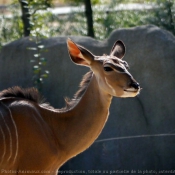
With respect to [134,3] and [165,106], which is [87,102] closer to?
[165,106]

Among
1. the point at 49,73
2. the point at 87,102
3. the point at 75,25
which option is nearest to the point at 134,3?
the point at 75,25

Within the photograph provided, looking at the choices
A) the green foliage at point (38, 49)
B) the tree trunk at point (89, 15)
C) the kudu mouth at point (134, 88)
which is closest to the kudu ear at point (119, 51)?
the kudu mouth at point (134, 88)

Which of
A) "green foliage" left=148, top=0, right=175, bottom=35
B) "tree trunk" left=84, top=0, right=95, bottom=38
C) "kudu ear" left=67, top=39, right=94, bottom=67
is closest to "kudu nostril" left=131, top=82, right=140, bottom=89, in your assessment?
"kudu ear" left=67, top=39, right=94, bottom=67

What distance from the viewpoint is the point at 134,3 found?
12023mm

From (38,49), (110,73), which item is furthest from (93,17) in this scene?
(110,73)

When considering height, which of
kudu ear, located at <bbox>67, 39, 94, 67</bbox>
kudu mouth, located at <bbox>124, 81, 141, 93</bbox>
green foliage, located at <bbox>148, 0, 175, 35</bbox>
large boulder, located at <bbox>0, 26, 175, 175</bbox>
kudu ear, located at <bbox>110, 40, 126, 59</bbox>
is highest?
kudu ear, located at <bbox>67, 39, 94, 67</bbox>

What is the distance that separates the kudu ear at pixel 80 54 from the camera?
5.17m

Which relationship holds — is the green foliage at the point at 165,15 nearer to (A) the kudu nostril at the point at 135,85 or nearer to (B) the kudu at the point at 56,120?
(B) the kudu at the point at 56,120

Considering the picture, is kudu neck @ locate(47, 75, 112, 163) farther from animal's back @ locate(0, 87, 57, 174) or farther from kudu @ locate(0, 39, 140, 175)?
animal's back @ locate(0, 87, 57, 174)

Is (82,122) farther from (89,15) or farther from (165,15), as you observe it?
(89,15)

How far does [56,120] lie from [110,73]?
0.65m

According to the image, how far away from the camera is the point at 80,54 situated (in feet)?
17.0

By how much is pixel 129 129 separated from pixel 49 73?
4.29 ft

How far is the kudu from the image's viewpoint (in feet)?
16.5
